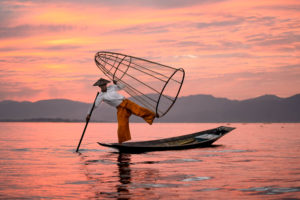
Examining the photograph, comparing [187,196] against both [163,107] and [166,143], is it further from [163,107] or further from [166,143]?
[166,143]

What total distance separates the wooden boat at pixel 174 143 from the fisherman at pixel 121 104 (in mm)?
684

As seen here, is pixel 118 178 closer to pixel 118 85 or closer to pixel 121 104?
pixel 118 85

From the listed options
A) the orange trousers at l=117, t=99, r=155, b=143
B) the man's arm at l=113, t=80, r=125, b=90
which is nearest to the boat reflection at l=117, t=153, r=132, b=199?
the orange trousers at l=117, t=99, r=155, b=143

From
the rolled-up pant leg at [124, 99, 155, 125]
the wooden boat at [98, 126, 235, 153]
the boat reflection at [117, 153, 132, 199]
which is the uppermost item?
the rolled-up pant leg at [124, 99, 155, 125]

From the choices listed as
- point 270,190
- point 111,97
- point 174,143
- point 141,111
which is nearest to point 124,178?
point 270,190

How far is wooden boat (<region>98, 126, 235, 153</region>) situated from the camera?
19.6m

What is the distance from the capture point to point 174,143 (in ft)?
78.2

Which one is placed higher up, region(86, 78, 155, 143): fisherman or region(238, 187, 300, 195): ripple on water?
region(86, 78, 155, 143): fisherman

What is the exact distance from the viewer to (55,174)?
13.6m

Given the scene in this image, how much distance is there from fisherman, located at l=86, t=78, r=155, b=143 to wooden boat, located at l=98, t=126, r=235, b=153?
2.24ft

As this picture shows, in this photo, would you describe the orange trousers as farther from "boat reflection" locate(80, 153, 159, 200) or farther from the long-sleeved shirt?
"boat reflection" locate(80, 153, 159, 200)

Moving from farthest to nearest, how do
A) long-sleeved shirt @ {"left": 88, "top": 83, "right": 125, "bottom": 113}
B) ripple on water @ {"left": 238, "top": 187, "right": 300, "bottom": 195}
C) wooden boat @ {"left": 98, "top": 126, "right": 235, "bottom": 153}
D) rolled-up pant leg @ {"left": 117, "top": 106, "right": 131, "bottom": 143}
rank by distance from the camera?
wooden boat @ {"left": 98, "top": 126, "right": 235, "bottom": 153}, rolled-up pant leg @ {"left": 117, "top": 106, "right": 131, "bottom": 143}, long-sleeved shirt @ {"left": 88, "top": 83, "right": 125, "bottom": 113}, ripple on water @ {"left": 238, "top": 187, "right": 300, "bottom": 195}

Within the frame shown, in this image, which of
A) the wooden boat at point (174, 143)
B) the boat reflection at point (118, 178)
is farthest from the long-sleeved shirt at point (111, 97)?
the boat reflection at point (118, 178)

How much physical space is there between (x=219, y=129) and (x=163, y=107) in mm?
10462
